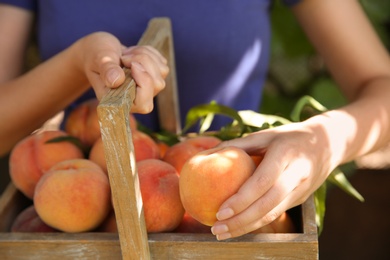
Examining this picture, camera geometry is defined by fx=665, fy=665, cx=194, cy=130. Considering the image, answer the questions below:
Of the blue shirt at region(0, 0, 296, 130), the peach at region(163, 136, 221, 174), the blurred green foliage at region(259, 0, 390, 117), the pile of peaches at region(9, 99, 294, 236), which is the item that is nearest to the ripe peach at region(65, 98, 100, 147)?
the pile of peaches at region(9, 99, 294, 236)

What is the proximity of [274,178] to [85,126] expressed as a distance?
0.35 meters

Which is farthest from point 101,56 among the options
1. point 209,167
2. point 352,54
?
point 352,54

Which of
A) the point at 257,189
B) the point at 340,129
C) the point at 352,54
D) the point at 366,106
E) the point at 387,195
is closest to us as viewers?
the point at 257,189

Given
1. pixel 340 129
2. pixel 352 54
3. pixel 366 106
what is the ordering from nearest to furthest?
pixel 340 129, pixel 366 106, pixel 352 54

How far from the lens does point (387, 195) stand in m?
2.04

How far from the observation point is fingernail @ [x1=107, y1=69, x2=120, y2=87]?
66 centimetres

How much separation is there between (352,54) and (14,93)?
0.54 m

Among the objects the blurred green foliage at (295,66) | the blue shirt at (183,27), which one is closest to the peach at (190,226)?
the blue shirt at (183,27)

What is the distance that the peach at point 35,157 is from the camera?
83 cm

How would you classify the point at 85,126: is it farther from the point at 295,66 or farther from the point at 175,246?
the point at 295,66

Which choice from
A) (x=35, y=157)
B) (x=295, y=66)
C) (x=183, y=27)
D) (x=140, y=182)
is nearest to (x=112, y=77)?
(x=140, y=182)

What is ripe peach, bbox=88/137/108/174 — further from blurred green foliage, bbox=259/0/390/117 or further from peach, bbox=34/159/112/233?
blurred green foliage, bbox=259/0/390/117

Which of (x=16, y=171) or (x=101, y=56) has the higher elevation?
(x=101, y=56)

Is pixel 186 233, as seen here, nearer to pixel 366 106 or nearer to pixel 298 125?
pixel 298 125
